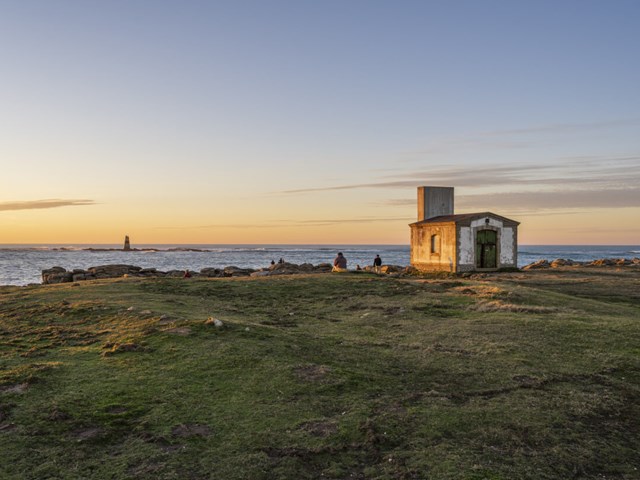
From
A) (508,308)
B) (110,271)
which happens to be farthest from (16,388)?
(110,271)

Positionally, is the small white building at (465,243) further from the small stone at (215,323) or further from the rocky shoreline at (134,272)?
the small stone at (215,323)

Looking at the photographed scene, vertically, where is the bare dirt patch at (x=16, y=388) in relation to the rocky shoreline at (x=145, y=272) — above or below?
below

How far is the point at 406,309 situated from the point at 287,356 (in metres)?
7.79

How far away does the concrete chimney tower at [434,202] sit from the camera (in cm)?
4100

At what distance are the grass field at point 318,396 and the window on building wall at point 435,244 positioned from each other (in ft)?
67.8

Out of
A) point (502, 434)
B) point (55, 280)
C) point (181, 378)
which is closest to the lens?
point (502, 434)

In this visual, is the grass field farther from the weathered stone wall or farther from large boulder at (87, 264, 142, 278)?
large boulder at (87, 264, 142, 278)

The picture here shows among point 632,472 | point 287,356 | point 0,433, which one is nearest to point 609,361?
point 632,472

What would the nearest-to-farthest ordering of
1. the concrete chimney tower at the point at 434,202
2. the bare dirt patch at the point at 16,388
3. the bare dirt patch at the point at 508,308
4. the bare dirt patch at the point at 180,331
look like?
the bare dirt patch at the point at 16,388 → the bare dirt patch at the point at 180,331 → the bare dirt patch at the point at 508,308 → the concrete chimney tower at the point at 434,202

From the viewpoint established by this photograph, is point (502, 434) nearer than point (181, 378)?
Yes

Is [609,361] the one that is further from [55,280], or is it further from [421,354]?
[55,280]

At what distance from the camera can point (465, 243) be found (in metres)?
35.3

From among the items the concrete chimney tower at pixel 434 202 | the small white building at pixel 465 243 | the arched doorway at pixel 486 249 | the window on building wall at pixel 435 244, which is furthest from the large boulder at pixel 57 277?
the arched doorway at pixel 486 249

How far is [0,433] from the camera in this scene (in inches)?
289
